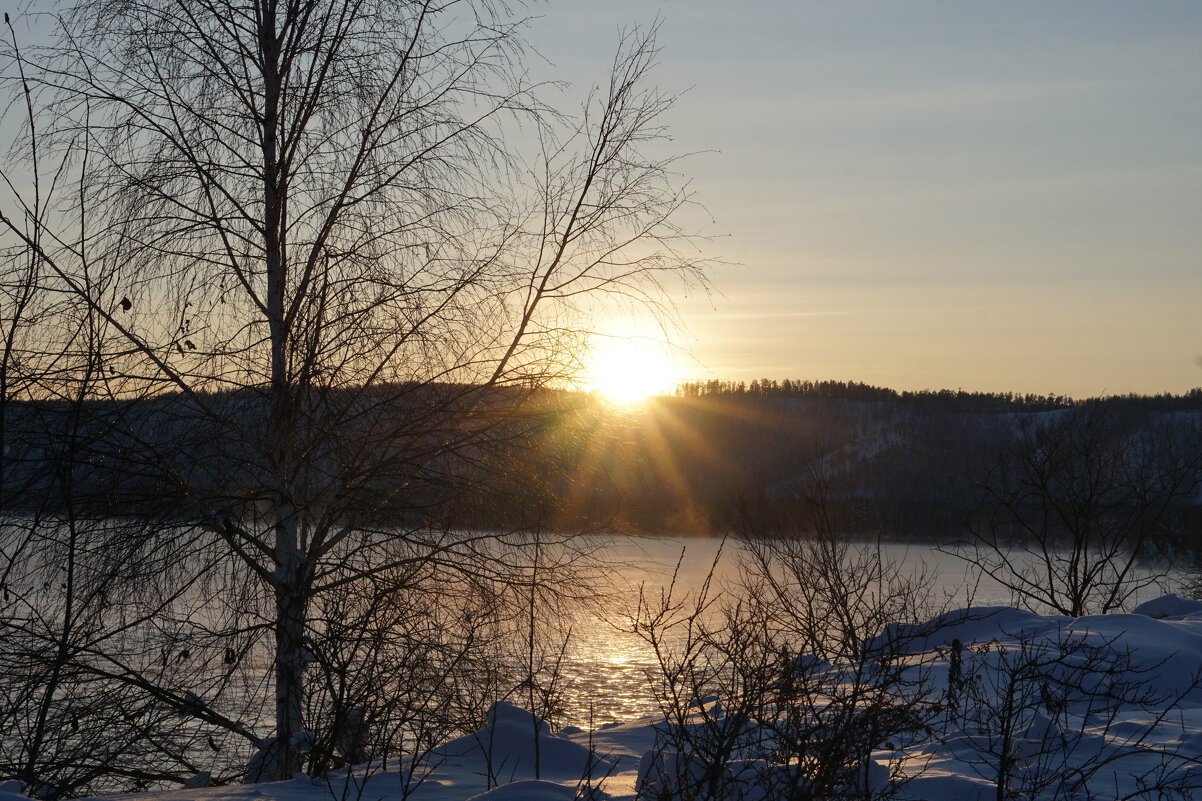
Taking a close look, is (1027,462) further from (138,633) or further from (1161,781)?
(138,633)

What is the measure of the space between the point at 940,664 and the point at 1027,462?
6576 mm

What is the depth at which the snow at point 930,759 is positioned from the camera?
12.6 ft

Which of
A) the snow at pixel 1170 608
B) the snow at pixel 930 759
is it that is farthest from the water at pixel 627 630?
the snow at pixel 1170 608

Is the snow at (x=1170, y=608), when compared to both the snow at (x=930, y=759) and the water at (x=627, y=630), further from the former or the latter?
the snow at (x=930, y=759)

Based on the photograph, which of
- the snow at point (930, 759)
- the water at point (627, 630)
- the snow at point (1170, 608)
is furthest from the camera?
the snow at point (1170, 608)

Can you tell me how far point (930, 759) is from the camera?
4703mm

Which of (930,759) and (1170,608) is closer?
(930,759)

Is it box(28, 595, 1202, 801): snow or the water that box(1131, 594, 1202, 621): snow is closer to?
the water

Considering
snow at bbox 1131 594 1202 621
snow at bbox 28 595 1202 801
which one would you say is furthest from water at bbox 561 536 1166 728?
snow at bbox 1131 594 1202 621

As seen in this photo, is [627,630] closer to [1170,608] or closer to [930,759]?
[930,759]

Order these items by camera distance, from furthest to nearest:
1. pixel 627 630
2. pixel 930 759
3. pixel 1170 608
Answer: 1. pixel 1170 608
2. pixel 627 630
3. pixel 930 759

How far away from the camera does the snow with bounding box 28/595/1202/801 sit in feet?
12.6

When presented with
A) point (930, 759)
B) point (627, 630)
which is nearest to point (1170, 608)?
point (930, 759)

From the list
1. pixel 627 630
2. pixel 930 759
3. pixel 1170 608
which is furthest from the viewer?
pixel 1170 608
